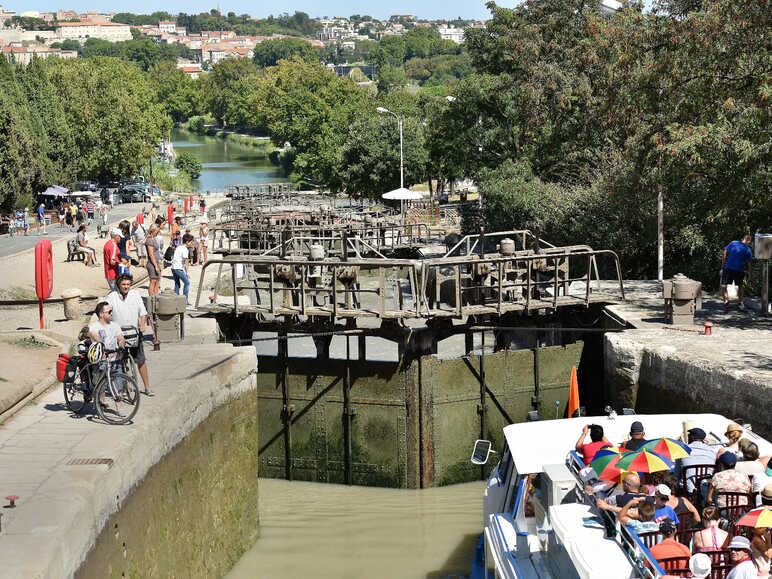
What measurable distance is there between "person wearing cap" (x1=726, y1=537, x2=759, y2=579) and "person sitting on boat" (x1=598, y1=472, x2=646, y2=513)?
2.90ft

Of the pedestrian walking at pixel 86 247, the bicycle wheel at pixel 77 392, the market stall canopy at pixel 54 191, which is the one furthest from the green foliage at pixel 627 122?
the market stall canopy at pixel 54 191

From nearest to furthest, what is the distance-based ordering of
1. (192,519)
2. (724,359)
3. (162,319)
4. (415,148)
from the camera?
(192,519) < (724,359) < (162,319) < (415,148)

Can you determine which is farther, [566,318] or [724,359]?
[566,318]

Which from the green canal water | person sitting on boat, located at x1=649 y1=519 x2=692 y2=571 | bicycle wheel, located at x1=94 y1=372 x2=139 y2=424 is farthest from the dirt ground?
person sitting on boat, located at x1=649 y1=519 x2=692 y2=571

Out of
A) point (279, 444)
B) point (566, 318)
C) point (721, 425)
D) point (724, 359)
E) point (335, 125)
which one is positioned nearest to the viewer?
point (721, 425)

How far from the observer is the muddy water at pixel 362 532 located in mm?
13898

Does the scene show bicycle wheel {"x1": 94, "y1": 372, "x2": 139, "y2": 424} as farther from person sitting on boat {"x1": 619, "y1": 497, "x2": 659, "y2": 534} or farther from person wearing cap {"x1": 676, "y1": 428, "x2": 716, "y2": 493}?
person wearing cap {"x1": 676, "y1": 428, "x2": 716, "y2": 493}

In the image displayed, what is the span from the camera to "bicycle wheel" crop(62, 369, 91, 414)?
1166 centimetres

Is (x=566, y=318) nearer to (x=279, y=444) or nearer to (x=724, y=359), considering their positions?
(x=724, y=359)

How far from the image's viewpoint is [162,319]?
15.4m

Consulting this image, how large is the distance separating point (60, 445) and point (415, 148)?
45661 mm

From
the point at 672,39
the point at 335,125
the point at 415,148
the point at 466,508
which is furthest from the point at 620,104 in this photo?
the point at 335,125

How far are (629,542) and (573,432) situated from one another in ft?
8.79

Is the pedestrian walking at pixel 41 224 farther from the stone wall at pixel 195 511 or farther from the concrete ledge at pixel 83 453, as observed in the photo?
the stone wall at pixel 195 511
